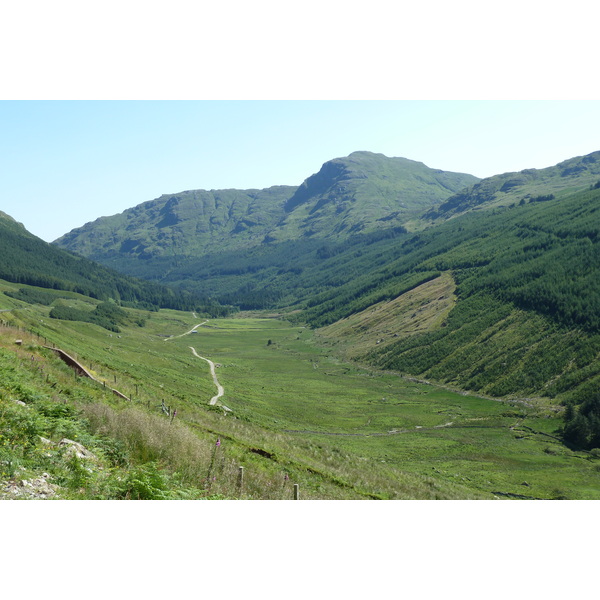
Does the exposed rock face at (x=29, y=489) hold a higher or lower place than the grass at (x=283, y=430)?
higher

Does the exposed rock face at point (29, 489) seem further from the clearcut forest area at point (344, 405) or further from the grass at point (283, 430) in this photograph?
the grass at point (283, 430)

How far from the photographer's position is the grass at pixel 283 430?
43.6 ft

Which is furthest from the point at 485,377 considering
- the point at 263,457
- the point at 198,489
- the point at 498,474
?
the point at 198,489

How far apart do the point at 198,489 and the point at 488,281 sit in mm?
188577

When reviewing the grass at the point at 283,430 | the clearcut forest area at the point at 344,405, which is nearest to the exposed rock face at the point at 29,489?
the clearcut forest area at the point at 344,405

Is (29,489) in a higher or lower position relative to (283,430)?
higher

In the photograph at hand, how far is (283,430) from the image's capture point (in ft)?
189

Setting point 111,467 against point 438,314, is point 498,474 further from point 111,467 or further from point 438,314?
point 438,314

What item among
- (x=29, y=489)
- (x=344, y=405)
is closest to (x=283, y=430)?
(x=344, y=405)

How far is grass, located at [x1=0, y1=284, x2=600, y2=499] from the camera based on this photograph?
1328 centimetres

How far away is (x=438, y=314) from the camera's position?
6969 inches

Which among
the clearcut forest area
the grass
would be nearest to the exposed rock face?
the clearcut forest area

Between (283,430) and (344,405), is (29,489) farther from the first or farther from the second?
(344,405)

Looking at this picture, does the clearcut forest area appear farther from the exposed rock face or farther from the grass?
the grass
